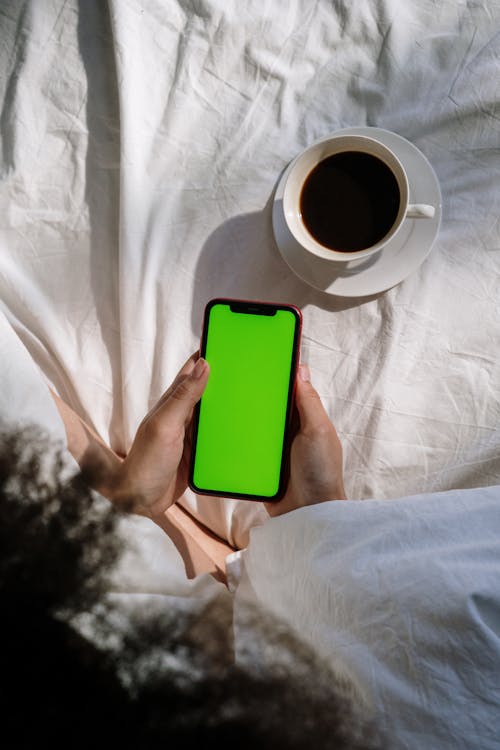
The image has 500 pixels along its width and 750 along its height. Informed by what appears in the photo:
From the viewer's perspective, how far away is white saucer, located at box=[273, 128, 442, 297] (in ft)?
2.14

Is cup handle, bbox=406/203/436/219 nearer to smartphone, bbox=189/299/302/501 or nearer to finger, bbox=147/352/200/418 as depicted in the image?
smartphone, bbox=189/299/302/501

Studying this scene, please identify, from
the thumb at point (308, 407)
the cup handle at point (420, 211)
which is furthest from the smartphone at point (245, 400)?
the cup handle at point (420, 211)

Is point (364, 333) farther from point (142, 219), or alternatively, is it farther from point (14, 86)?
point (14, 86)

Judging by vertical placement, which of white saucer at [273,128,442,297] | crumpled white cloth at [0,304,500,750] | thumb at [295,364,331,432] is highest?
white saucer at [273,128,442,297]

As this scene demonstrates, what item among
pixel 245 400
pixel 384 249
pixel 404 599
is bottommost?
pixel 404 599

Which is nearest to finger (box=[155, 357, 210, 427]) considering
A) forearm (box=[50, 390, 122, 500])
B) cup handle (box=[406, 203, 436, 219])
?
forearm (box=[50, 390, 122, 500])

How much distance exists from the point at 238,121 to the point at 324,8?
15 centimetres

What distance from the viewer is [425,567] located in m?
0.54

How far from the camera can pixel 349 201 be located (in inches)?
25.0

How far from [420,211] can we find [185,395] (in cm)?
30

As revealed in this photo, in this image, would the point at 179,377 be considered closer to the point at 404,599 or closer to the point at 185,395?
the point at 185,395

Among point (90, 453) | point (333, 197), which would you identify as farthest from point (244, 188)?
point (90, 453)

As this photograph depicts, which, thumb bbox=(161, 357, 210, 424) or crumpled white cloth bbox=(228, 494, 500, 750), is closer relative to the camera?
crumpled white cloth bbox=(228, 494, 500, 750)

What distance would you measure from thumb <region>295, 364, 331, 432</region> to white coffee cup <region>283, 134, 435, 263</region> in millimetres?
136
